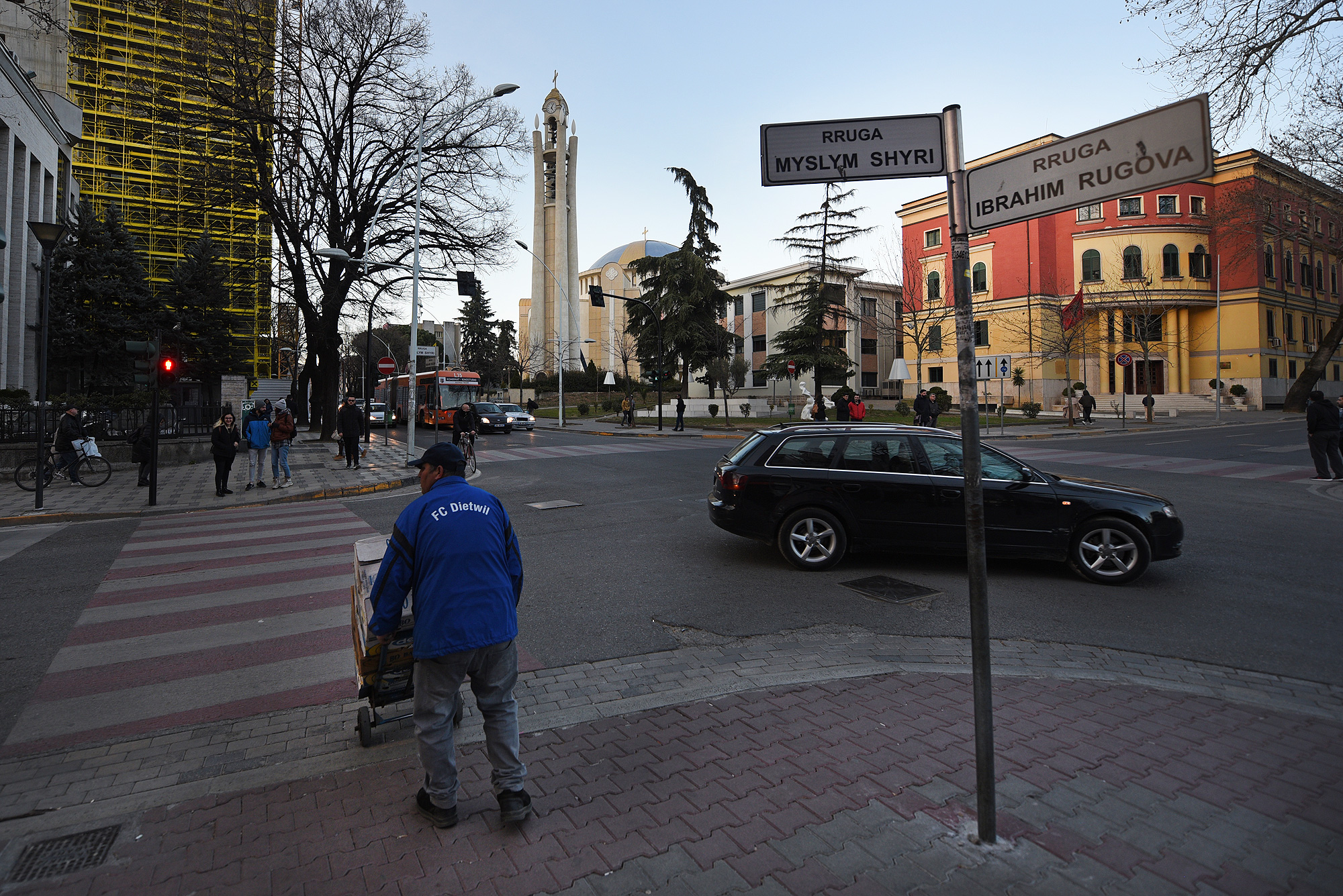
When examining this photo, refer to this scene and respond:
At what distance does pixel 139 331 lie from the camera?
35.7m

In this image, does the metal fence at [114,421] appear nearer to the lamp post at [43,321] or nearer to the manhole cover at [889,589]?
the lamp post at [43,321]

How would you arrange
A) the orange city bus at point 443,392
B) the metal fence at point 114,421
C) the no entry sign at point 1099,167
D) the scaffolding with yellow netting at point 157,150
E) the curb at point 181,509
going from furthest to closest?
the orange city bus at point 443,392, the scaffolding with yellow netting at point 157,150, the metal fence at point 114,421, the curb at point 181,509, the no entry sign at point 1099,167

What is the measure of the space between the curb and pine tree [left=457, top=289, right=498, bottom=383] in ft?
237

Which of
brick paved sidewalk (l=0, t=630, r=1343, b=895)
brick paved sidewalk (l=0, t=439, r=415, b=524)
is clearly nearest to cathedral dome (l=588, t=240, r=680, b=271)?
brick paved sidewalk (l=0, t=439, r=415, b=524)

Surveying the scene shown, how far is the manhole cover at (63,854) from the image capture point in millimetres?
2857

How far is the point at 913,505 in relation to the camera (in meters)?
7.56

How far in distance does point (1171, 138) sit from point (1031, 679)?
3.50m

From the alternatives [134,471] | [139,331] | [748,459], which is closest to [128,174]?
[139,331]

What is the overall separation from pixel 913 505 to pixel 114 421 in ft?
74.3

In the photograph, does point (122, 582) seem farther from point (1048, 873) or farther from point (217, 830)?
point (1048, 873)

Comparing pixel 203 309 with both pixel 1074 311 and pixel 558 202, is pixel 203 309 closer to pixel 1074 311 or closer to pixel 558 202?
pixel 558 202

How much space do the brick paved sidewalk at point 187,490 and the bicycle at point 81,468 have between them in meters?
0.22

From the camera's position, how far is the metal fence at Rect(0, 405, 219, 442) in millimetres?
17875

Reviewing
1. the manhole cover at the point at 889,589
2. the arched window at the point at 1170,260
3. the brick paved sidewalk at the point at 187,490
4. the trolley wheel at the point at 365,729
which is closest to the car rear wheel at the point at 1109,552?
the manhole cover at the point at 889,589
